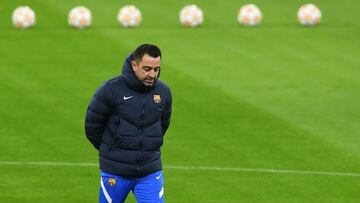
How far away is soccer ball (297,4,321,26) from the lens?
3828cm

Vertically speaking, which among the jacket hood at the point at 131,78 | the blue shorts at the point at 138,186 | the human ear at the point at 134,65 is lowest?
the blue shorts at the point at 138,186

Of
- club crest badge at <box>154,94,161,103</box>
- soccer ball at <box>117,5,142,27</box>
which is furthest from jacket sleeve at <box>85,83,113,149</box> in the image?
soccer ball at <box>117,5,142,27</box>

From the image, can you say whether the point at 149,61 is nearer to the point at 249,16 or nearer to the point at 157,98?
the point at 157,98

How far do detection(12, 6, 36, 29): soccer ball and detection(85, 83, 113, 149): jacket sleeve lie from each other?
73.4ft

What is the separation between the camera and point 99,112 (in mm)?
14438

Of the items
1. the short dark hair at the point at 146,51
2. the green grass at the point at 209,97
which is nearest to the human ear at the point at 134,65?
the short dark hair at the point at 146,51

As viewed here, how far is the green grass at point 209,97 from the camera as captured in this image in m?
20.0

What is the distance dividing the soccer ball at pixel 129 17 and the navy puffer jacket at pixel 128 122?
22809 mm

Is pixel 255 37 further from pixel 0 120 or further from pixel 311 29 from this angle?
pixel 0 120

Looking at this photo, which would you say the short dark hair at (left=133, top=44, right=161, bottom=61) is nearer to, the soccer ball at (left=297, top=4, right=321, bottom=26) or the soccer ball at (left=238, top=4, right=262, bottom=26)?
the soccer ball at (left=238, top=4, right=262, bottom=26)

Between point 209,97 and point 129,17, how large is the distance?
413 inches

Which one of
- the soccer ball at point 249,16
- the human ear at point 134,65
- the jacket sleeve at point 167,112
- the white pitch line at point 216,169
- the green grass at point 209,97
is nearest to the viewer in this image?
the human ear at point 134,65

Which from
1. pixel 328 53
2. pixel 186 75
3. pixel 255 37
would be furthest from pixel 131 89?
pixel 255 37

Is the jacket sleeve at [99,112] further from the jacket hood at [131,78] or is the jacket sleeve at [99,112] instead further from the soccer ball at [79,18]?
the soccer ball at [79,18]
